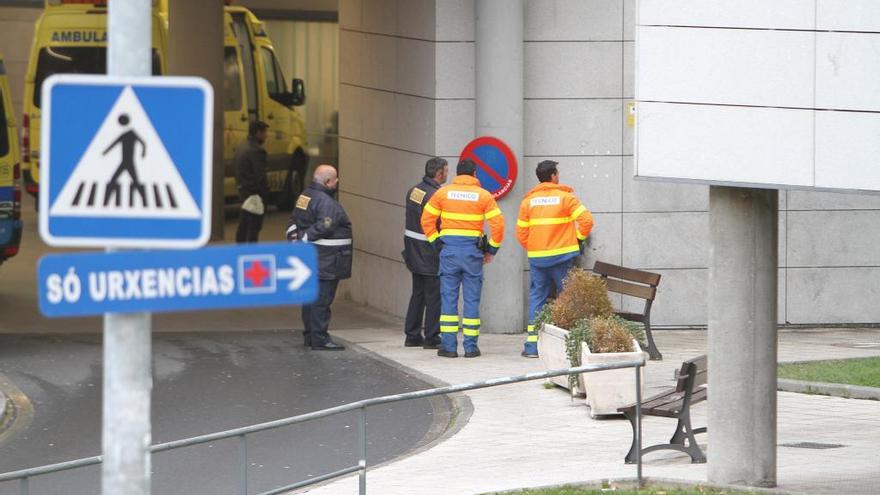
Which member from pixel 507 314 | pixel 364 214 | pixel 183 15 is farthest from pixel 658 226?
pixel 183 15

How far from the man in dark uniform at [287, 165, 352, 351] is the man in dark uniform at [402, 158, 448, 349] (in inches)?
24.4

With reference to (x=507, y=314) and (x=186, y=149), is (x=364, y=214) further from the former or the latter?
(x=186, y=149)

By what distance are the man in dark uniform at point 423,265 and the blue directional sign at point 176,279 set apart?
1160 centimetres

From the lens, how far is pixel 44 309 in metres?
4.59

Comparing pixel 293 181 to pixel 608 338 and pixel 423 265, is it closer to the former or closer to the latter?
A: pixel 423 265

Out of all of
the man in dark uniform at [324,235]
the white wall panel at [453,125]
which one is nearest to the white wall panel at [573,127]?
the white wall panel at [453,125]

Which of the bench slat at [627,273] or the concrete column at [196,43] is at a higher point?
the concrete column at [196,43]

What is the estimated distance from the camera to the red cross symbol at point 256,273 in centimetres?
472

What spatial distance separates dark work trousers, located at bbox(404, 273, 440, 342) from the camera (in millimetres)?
16656

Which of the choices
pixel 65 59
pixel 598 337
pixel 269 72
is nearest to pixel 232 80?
pixel 269 72

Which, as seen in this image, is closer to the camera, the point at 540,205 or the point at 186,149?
the point at 186,149

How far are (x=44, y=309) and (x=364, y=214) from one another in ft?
49.9

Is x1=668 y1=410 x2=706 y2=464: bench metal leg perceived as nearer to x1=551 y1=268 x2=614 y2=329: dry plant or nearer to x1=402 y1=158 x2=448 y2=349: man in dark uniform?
x1=551 y1=268 x2=614 y2=329: dry plant

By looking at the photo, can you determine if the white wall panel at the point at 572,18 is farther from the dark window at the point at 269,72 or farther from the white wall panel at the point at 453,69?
the dark window at the point at 269,72
